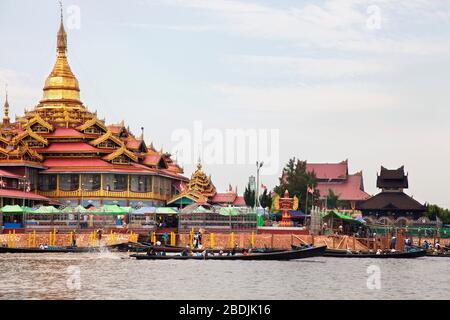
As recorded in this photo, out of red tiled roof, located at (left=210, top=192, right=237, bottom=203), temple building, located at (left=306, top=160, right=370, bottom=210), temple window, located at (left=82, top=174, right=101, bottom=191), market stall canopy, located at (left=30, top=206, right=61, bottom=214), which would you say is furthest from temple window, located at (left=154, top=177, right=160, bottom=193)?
temple building, located at (left=306, top=160, right=370, bottom=210)

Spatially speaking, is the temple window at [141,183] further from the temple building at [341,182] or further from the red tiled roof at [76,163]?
the temple building at [341,182]

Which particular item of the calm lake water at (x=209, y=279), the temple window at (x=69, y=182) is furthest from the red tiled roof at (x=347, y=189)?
the calm lake water at (x=209, y=279)

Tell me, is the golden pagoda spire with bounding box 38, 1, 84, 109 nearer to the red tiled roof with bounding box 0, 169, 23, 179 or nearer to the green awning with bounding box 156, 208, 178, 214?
the red tiled roof with bounding box 0, 169, 23, 179

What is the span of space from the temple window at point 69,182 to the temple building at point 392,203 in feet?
121

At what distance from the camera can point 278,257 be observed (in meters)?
73.9

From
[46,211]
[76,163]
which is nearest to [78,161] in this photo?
[76,163]

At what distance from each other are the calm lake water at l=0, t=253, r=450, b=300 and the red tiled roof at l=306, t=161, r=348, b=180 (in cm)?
6991

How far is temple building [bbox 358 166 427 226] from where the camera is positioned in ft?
416

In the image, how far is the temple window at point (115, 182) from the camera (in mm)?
102312
